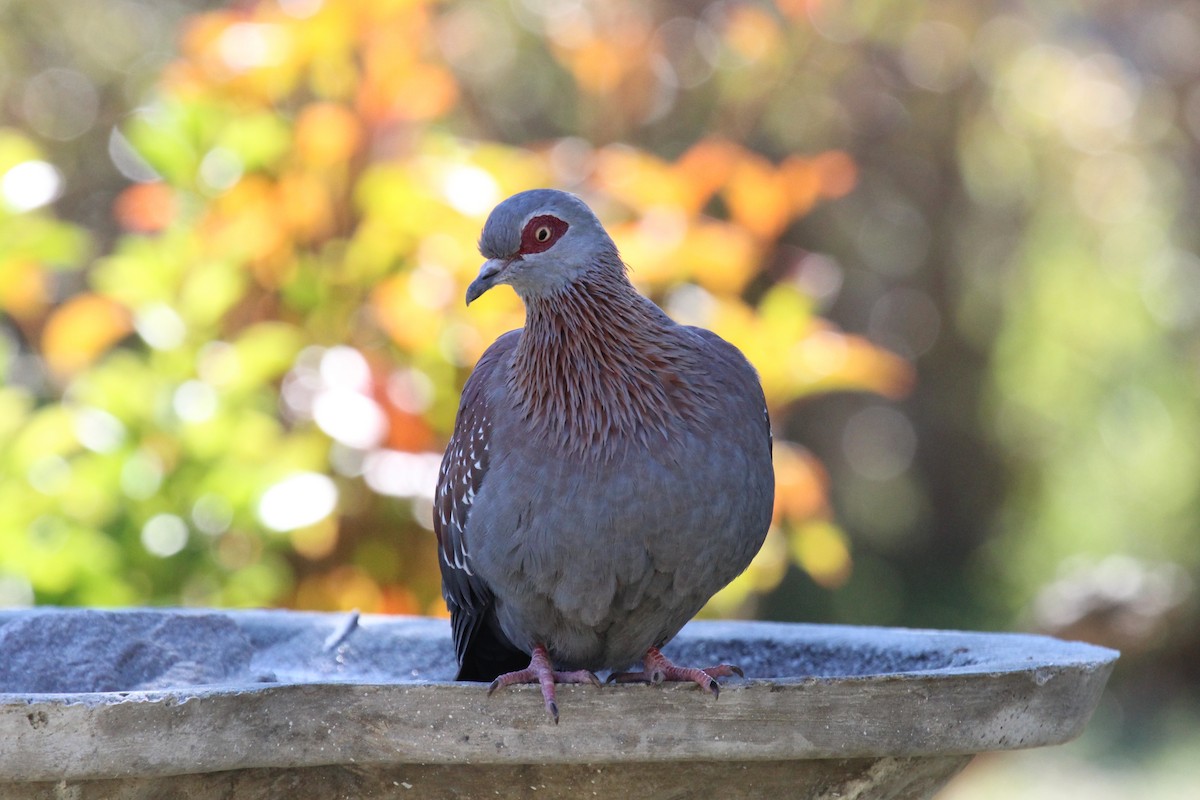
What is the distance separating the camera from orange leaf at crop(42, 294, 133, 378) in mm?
4066

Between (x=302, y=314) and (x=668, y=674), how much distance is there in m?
2.32

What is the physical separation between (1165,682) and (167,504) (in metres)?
5.85

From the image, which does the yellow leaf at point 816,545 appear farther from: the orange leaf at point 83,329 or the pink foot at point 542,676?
the orange leaf at point 83,329

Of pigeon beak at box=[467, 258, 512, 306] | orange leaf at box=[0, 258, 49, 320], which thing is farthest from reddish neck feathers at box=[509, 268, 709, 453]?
orange leaf at box=[0, 258, 49, 320]

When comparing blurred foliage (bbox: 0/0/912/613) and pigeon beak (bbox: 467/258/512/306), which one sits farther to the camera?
blurred foliage (bbox: 0/0/912/613)

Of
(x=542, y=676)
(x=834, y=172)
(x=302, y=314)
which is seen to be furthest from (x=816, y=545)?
(x=542, y=676)

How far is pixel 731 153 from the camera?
172 inches

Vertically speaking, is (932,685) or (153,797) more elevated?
(932,685)

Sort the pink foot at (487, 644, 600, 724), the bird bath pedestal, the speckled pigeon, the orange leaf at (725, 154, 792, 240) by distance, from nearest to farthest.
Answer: the bird bath pedestal < the pink foot at (487, 644, 600, 724) < the speckled pigeon < the orange leaf at (725, 154, 792, 240)

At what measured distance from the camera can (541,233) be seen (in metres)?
Answer: 2.57

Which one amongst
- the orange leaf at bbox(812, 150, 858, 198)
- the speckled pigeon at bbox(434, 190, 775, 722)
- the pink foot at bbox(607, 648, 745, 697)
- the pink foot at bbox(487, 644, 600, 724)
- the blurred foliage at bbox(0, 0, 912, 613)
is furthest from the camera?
the orange leaf at bbox(812, 150, 858, 198)

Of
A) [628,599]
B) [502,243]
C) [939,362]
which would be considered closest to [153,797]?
[628,599]

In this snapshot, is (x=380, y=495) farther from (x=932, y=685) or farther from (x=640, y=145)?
(x=640, y=145)

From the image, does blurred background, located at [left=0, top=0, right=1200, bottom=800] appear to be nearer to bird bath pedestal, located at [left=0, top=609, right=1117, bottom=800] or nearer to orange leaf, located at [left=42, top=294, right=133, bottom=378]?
orange leaf, located at [left=42, top=294, right=133, bottom=378]
